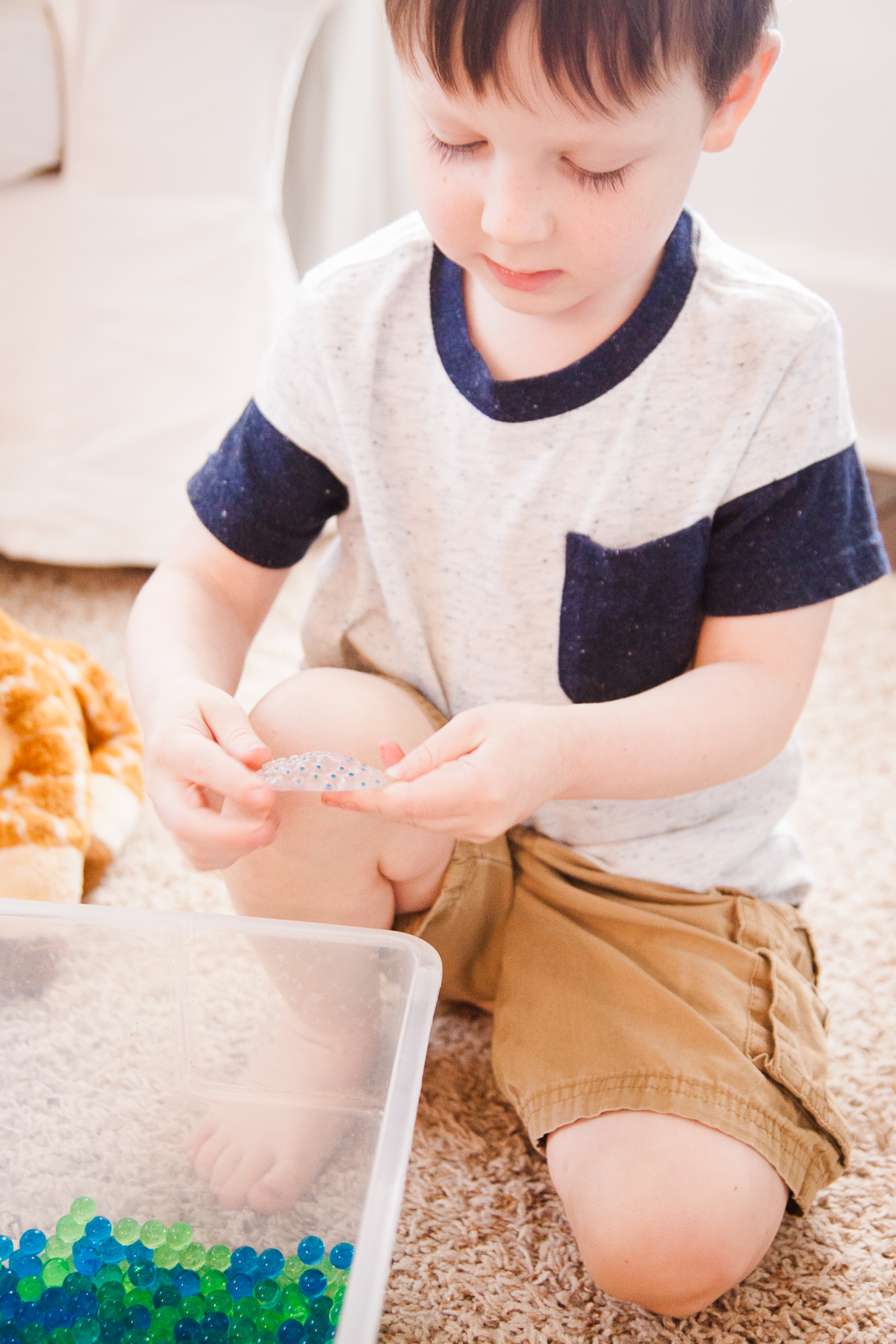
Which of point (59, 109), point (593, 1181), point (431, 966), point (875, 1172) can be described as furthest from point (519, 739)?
point (59, 109)

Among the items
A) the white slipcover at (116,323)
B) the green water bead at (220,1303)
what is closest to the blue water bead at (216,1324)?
the green water bead at (220,1303)

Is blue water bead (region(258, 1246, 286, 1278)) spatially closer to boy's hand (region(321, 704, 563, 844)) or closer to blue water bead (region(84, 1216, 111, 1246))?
blue water bead (region(84, 1216, 111, 1246))

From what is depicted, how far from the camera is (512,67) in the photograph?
0.46 meters

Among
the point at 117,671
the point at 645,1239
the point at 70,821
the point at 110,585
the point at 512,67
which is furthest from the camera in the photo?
the point at 110,585

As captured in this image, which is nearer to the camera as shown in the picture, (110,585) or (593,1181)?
(593,1181)

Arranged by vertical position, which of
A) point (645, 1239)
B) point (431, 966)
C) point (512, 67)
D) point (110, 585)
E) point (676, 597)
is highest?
point (512, 67)

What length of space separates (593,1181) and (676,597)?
0.31 metres

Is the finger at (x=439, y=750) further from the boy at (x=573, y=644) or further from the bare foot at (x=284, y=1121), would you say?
the bare foot at (x=284, y=1121)

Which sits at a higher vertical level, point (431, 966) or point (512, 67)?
point (512, 67)

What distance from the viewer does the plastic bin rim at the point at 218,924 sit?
0.56 m

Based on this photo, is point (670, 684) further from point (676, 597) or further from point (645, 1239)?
point (645, 1239)

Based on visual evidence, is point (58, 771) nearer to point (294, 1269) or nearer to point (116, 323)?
point (294, 1269)

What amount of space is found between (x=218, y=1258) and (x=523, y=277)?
19.7 inches

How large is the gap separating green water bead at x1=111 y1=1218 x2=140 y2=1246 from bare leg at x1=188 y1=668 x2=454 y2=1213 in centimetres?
4
